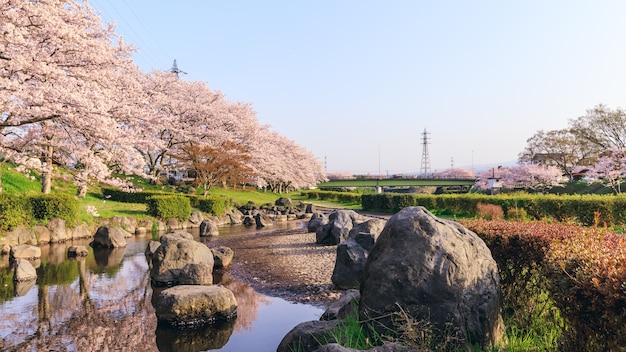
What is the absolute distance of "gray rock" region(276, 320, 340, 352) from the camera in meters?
5.92

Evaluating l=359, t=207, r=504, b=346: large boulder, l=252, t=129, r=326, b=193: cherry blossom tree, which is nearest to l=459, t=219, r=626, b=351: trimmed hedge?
l=359, t=207, r=504, b=346: large boulder

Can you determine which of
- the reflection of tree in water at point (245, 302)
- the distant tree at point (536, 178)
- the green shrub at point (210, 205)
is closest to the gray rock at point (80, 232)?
the green shrub at point (210, 205)

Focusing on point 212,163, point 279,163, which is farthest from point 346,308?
point 279,163

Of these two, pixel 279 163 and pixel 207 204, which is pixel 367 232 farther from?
pixel 279 163

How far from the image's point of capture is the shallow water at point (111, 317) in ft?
25.3

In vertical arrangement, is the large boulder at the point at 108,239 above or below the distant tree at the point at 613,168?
below

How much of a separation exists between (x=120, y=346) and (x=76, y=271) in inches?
299

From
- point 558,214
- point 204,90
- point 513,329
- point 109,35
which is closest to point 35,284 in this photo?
point 513,329

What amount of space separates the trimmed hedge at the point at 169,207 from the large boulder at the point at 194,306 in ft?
58.2

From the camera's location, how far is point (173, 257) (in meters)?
12.7

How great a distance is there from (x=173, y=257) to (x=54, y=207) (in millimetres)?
10724

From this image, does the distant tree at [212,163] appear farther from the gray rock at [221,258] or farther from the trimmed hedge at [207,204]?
the gray rock at [221,258]

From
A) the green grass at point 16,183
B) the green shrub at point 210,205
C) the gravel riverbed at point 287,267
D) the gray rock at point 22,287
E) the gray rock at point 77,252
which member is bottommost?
the gravel riverbed at point 287,267

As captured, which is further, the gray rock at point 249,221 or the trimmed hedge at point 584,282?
the gray rock at point 249,221
